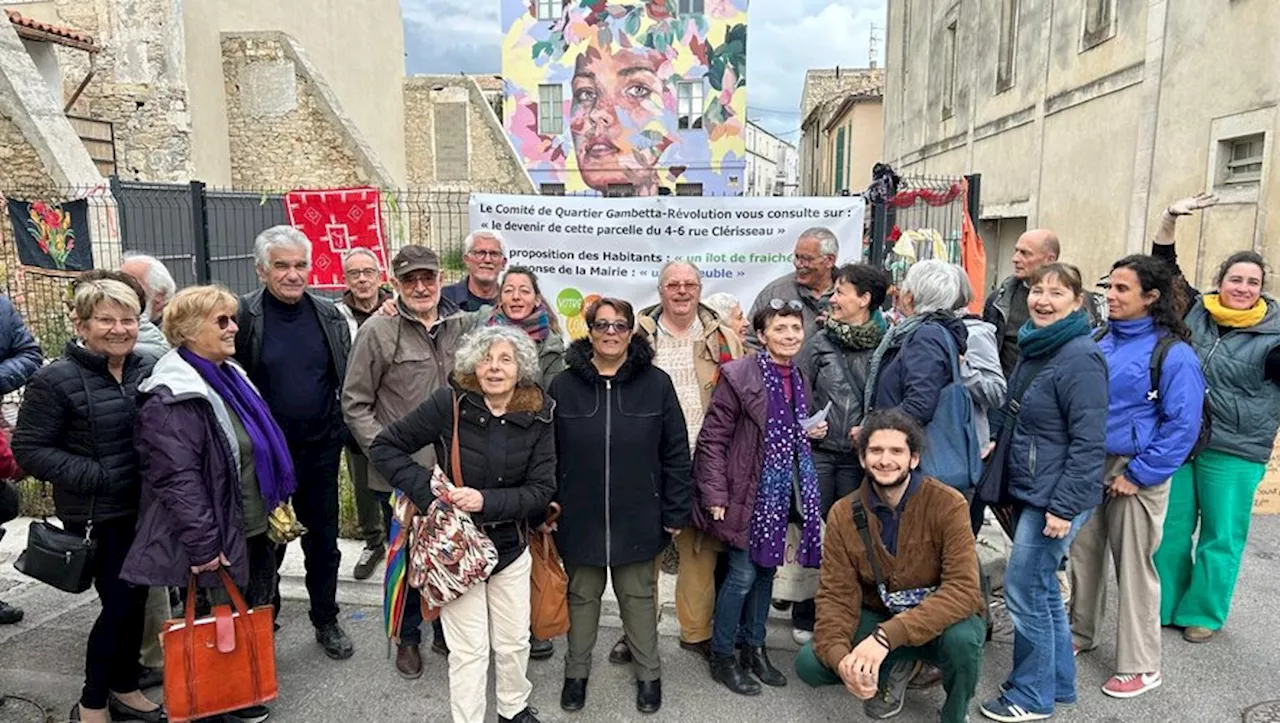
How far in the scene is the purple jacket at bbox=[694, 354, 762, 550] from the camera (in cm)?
327

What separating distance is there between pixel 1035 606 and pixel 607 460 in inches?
72.3

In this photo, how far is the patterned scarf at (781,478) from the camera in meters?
3.30

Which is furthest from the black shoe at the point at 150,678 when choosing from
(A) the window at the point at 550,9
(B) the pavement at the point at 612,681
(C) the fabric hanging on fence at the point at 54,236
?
(A) the window at the point at 550,9

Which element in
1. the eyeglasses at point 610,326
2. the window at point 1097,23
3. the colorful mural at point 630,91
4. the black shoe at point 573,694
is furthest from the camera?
the colorful mural at point 630,91

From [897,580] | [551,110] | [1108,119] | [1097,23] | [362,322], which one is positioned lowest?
[897,580]

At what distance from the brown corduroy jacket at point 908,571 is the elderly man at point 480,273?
2.27 m

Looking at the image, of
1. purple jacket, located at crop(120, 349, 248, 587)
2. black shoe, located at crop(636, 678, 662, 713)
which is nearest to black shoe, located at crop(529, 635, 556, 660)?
black shoe, located at crop(636, 678, 662, 713)

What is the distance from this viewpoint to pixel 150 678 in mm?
3396

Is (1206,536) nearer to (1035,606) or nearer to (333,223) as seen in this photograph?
(1035,606)

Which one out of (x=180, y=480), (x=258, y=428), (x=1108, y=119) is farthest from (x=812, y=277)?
(x=1108, y=119)

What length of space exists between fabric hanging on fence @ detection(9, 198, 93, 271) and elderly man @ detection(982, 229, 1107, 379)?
10157 mm

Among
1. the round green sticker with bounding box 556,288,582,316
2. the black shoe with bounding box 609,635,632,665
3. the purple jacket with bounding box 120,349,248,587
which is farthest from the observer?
the round green sticker with bounding box 556,288,582,316

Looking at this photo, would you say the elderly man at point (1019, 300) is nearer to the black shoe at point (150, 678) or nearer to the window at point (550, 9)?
the black shoe at point (150, 678)

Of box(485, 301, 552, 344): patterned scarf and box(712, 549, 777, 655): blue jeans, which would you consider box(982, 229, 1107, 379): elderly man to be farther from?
box(485, 301, 552, 344): patterned scarf
